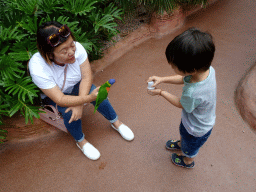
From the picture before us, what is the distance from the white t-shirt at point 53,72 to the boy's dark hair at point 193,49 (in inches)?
34.3

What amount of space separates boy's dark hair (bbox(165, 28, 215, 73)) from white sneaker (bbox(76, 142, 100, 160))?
124 centimetres

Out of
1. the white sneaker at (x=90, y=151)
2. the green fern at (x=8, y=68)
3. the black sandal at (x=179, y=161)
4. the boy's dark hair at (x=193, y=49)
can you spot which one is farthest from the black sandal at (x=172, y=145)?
the green fern at (x=8, y=68)

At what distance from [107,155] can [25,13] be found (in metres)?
1.61

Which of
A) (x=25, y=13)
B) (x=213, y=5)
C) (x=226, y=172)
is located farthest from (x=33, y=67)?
(x=213, y=5)

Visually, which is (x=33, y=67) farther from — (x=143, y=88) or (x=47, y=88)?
(x=143, y=88)

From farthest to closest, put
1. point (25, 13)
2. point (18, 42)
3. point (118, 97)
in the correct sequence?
point (118, 97)
point (25, 13)
point (18, 42)

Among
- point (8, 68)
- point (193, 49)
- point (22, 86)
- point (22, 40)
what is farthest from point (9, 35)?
point (193, 49)

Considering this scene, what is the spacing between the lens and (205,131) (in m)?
1.27

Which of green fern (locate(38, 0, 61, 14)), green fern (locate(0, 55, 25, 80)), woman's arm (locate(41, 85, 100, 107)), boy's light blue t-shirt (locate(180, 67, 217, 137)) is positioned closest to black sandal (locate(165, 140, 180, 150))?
boy's light blue t-shirt (locate(180, 67, 217, 137))

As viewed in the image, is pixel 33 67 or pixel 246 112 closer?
pixel 33 67

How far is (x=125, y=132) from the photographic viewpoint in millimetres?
1928

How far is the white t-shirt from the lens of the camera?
4.52ft

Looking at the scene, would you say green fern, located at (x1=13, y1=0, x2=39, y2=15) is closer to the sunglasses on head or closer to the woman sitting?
the woman sitting

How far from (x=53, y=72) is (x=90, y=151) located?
829mm
